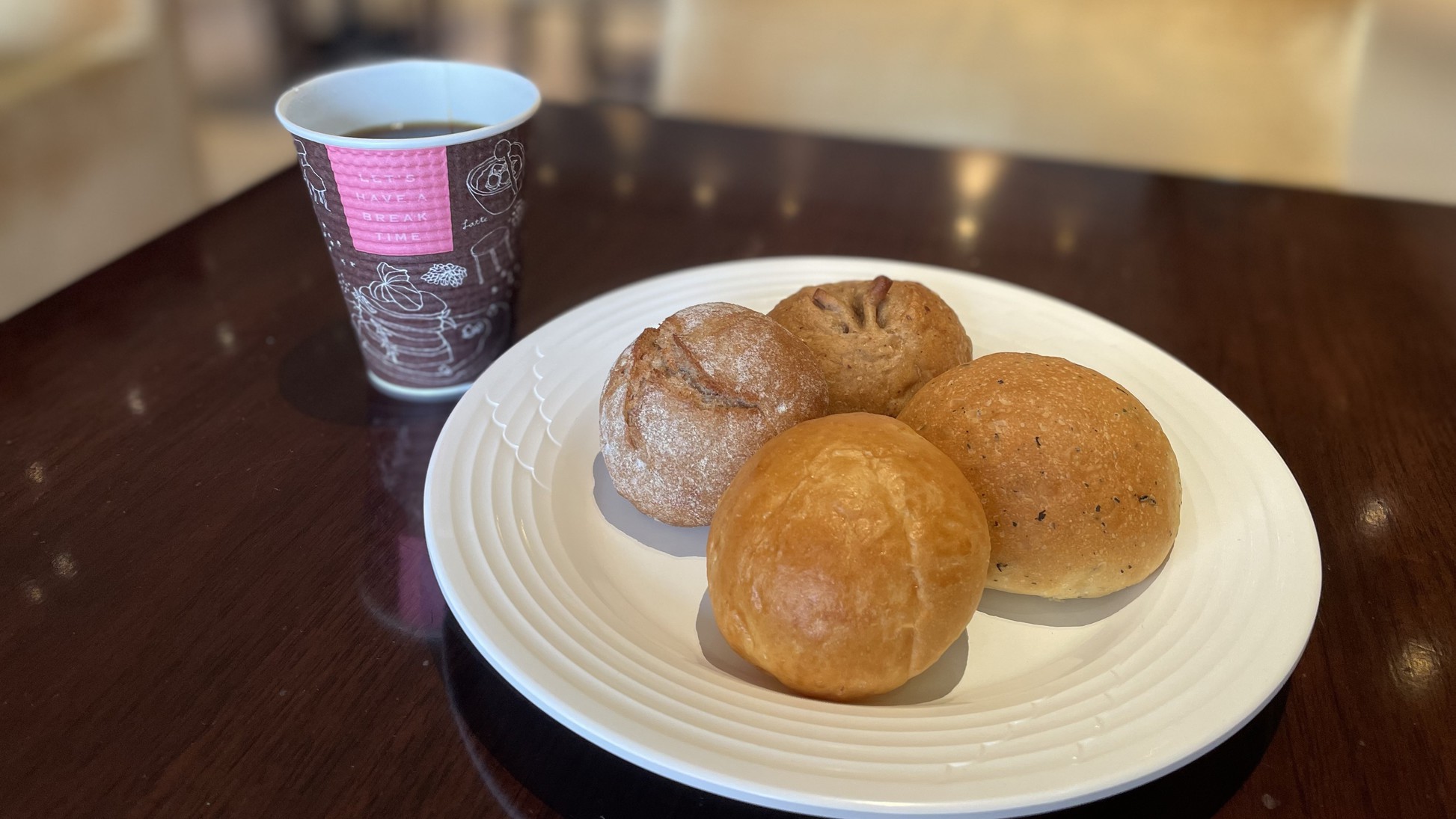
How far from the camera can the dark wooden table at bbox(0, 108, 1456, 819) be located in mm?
672

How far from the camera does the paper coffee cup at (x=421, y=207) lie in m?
0.92

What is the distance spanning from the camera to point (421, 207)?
941 mm

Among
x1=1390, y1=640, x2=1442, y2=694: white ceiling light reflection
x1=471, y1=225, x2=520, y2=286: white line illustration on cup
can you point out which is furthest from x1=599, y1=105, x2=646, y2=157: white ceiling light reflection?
x1=1390, y1=640, x2=1442, y2=694: white ceiling light reflection

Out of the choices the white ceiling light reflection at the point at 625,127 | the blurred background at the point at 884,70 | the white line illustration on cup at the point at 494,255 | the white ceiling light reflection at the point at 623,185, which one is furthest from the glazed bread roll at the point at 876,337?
the blurred background at the point at 884,70

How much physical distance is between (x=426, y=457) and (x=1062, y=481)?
0.66m

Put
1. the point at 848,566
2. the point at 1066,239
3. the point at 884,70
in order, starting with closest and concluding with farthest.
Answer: the point at 848,566 < the point at 1066,239 < the point at 884,70

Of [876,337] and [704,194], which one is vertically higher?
[876,337]

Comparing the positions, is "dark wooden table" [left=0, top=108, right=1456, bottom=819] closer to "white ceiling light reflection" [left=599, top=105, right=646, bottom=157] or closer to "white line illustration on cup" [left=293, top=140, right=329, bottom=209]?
"white ceiling light reflection" [left=599, top=105, right=646, bottom=157]

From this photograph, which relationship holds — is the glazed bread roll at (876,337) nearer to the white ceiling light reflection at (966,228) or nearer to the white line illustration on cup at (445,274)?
the white line illustration on cup at (445,274)

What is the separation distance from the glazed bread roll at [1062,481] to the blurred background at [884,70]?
140 centimetres

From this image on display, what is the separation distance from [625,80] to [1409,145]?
1.95 m

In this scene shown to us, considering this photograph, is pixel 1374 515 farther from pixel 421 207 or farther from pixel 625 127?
pixel 625 127

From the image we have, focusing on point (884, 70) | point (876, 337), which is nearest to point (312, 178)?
point (876, 337)

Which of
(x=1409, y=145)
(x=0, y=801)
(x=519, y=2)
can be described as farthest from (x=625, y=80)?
(x=0, y=801)
